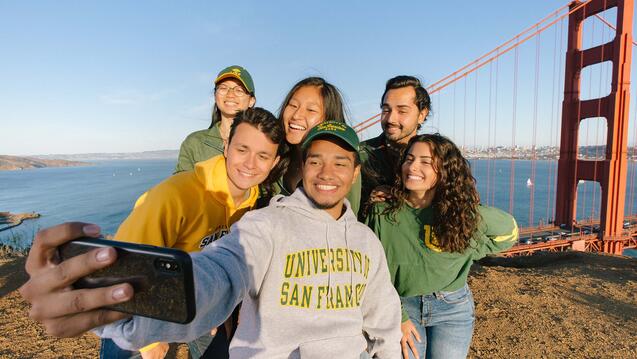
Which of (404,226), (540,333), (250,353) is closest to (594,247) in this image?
(540,333)

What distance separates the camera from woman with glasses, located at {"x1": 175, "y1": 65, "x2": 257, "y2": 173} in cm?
270

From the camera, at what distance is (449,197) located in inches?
79.2

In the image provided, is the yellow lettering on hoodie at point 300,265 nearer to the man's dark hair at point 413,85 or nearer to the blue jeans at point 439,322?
the blue jeans at point 439,322

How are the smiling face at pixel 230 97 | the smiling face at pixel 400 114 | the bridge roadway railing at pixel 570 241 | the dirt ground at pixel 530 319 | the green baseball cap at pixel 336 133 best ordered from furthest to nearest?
the bridge roadway railing at pixel 570 241 → the dirt ground at pixel 530 319 → the smiling face at pixel 230 97 → the smiling face at pixel 400 114 → the green baseball cap at pixel 336 133

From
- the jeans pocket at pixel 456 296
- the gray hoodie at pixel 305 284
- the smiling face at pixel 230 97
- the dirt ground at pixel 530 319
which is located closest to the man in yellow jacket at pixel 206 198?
the gray hoodie at pixel 305 284

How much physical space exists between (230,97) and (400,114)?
52.9 inches

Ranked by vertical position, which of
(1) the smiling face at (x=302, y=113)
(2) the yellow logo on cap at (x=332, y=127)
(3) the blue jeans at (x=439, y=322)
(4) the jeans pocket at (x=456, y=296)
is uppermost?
(1) the smiling face at (x=302, y=113)

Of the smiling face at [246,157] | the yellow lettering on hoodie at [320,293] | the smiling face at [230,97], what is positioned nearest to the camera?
the yellow lettering on hoodie at [320,293]

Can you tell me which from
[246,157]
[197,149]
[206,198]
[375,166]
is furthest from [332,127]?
[197,149]

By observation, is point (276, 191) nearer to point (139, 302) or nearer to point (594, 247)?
point (139, 302)

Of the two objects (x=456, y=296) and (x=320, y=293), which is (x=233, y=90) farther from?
(x=456, y=296)

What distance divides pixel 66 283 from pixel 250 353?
76 cm

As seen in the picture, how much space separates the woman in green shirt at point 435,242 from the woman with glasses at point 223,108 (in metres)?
1.42

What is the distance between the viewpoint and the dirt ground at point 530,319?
344cm
